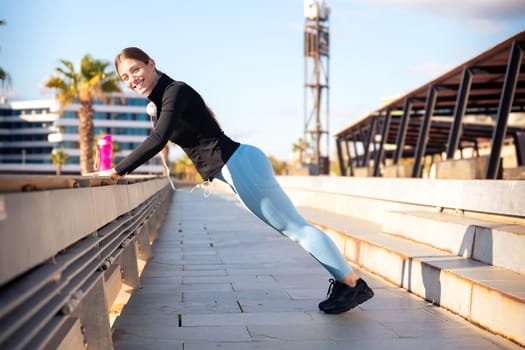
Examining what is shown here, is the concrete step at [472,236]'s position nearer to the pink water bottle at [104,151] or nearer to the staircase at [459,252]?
the staircase at [459,252]

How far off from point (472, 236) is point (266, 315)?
220cm

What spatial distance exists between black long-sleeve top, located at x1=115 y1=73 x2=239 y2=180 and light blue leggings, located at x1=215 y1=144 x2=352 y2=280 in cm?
9

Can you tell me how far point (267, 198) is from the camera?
4855mm

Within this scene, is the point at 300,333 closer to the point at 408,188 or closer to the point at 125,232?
the point at 125,232

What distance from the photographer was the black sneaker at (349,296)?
5.14 m

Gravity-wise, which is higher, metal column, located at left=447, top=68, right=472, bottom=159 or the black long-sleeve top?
metal column, located at left=447, top=68, right=472, bottom=159

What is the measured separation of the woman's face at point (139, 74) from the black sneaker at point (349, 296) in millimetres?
1980

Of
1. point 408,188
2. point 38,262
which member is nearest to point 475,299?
point 38,262

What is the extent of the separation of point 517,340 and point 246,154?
2.04m

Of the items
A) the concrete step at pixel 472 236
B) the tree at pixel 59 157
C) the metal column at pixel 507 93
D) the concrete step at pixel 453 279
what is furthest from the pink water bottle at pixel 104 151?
the tree at pixel 59 157

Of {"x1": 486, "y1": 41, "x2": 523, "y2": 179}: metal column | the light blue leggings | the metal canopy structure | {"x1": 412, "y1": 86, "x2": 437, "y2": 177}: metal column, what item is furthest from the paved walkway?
{"x1": 412, "y1": 86, "x2": 437, "y2": 177}: metal column

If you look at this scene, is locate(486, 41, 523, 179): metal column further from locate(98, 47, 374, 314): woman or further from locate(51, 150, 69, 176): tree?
locate(51, 150, 69, 176): tree

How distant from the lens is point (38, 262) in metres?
2.60

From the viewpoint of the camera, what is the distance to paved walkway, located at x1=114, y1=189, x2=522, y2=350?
14.6 feet
